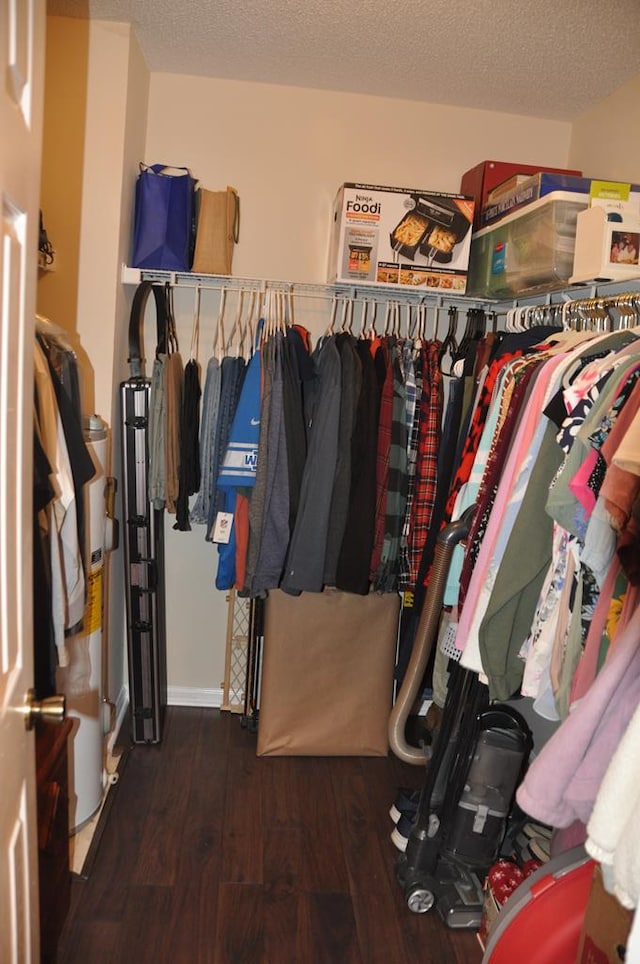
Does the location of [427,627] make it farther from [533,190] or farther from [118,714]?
[118,714]

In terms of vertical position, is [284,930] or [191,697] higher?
[191,697]

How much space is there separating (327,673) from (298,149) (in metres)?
2.10

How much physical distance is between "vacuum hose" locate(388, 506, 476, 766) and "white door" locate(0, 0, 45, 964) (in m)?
1.21

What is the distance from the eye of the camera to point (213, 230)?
277cm

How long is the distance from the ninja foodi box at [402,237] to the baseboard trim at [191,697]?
1.85 metres

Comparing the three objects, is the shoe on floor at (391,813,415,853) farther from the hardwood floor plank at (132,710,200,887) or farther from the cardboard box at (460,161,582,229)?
the cardboard box at (460,161,582,229)

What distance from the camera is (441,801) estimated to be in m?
2.18

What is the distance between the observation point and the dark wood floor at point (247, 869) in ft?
6.49

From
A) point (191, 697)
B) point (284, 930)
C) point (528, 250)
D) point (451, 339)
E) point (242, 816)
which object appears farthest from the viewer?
point (191, 697)

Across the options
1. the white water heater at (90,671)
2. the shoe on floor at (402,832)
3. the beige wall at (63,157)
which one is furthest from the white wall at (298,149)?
the shoe on floor at (402,832)

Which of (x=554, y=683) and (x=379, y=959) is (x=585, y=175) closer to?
(x=554, y=683)

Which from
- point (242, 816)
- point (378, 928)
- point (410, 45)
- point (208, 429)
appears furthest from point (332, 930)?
point (410, 45)

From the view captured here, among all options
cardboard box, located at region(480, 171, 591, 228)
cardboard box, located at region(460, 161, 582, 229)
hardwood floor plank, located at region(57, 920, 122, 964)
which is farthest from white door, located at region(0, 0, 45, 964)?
cardboard box, located at region(460, 161, 582, 229)

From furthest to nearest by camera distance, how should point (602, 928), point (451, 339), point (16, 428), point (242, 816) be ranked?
point (451, 339)
point (242, 816)
point (602, 928)
point (16, 428)
